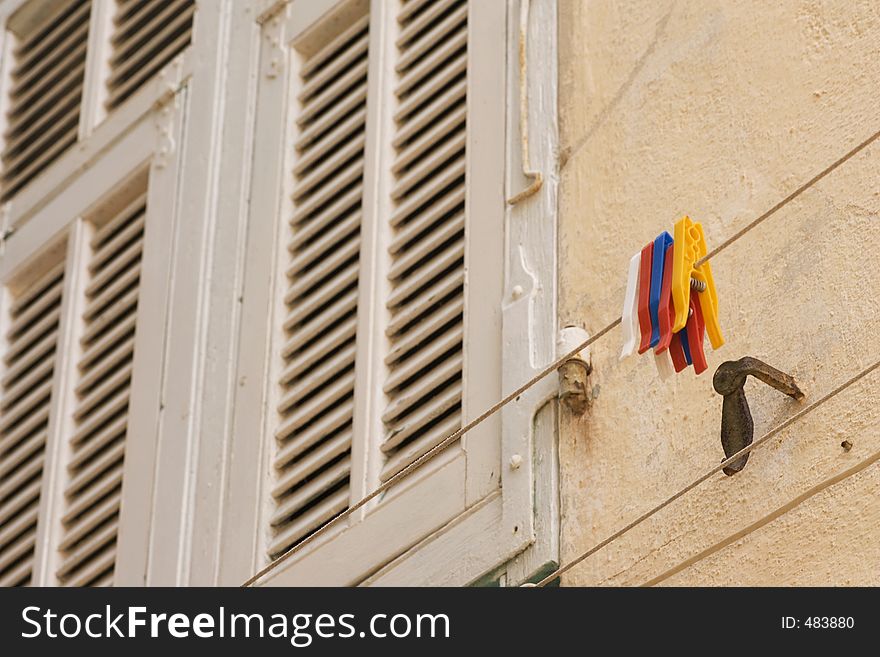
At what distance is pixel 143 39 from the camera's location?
10148 millimetres

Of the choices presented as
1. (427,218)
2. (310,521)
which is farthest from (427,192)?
(310,521)

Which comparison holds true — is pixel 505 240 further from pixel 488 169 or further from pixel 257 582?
pixel 257 582

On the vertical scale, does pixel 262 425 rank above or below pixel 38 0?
below

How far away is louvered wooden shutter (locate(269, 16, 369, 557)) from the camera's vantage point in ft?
26.1

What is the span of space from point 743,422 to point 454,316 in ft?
5.05

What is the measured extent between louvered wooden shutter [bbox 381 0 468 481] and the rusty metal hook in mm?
1303

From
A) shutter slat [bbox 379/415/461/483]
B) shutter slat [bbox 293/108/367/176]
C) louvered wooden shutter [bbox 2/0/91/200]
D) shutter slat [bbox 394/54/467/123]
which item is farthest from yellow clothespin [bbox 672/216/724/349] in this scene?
louvered wooden shutter [bbox 2/0/91/200]

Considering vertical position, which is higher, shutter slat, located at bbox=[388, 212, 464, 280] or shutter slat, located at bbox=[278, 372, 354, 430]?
shutter slat, located at bbox=[388, 212, 464, 280]

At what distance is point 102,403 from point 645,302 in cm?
376

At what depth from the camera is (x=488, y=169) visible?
7.82 metres

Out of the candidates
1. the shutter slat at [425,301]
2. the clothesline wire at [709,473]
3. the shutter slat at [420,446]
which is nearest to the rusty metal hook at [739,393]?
the clothesline wire at [709,473]

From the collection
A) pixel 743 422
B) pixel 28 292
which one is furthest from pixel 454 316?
pixel 28 292

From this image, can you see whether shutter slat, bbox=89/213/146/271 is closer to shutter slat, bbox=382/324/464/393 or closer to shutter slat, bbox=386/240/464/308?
shutter slat, bbox=386/240/464/308

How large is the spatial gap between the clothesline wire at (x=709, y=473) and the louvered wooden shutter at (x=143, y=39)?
385 centimetres
